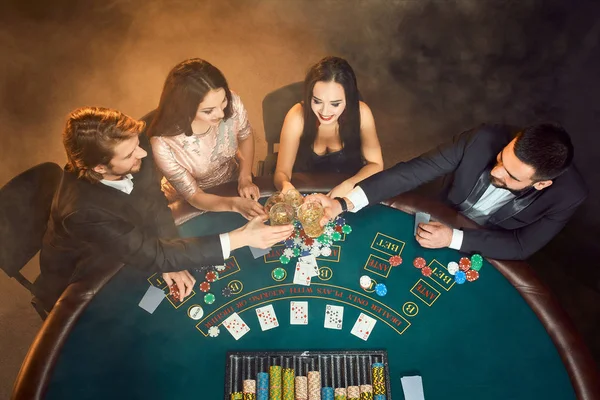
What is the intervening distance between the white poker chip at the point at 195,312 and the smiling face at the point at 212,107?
869 millimetres

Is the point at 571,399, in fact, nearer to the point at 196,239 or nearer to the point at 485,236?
the point at 485,236

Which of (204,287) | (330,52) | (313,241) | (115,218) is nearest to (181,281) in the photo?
(204,287)

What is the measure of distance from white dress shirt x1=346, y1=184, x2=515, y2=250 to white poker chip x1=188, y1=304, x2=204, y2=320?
2.62 feet

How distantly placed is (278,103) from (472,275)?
1296 mm

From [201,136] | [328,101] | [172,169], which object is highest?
[328,101]

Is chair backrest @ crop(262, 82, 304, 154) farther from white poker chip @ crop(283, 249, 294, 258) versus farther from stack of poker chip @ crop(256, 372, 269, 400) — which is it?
stack of poker chip @ crop(256, 372, 269, 400)

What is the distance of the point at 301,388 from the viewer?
7.30 ft

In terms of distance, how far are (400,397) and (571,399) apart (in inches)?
26.8

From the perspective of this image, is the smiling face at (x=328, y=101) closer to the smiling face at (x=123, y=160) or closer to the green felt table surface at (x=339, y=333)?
the green felt table surface at (x=339, y=333)

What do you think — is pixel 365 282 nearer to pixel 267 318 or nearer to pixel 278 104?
pixel 267 318

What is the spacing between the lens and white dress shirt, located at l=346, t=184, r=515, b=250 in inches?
96.4

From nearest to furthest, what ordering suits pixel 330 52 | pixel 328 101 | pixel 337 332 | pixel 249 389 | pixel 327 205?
1. pixel 249 389
2. pixel 337 332
3. pixel 327 205
4. pixel 328 101
5. pixel 330 52

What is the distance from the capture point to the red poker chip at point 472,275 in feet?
7.90

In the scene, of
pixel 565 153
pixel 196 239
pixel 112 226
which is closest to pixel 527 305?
pixel 565 153
